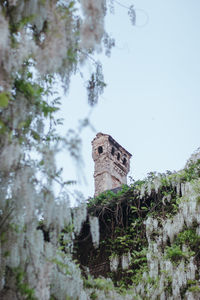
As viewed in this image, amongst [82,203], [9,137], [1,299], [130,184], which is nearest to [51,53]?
[9,137]

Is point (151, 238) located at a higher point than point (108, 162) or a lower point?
lower

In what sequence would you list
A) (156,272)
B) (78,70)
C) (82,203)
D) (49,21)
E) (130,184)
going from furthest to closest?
1. (130,184)
2. (156,272)
3. (78,70)
4. (82,203)
5. (49,21)

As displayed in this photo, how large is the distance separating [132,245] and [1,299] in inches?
178

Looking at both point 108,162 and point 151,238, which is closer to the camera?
point 151,238

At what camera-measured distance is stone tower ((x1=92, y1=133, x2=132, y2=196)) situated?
569 inches

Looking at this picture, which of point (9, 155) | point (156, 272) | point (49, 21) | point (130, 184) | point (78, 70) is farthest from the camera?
point (130, 184)

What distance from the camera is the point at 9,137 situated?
3873mm

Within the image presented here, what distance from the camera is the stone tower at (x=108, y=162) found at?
14445 millimetres

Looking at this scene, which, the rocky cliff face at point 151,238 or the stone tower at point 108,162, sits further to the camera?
the stone tower at point 108,162

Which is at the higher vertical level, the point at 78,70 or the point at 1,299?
the point at 78,70

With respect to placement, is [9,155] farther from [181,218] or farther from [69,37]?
[181,218]

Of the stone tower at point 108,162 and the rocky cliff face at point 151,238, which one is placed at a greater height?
the stone tower at point 108,162

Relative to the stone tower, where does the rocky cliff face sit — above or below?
below

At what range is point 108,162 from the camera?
579 inches
